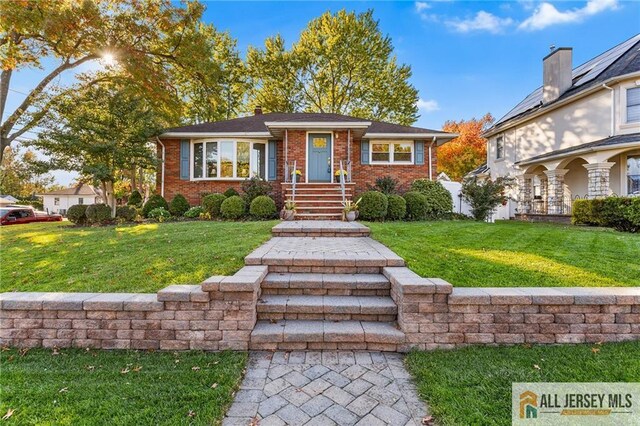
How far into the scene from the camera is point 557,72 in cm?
1407

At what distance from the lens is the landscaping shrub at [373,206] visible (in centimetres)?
880

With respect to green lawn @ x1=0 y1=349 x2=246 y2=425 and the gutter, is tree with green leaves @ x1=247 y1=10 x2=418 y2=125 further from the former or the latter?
green lawn @ x1=0 y1=349 x2=246 y2=425

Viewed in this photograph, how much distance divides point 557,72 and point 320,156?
12.7m

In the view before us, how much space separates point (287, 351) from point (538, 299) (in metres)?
2.50

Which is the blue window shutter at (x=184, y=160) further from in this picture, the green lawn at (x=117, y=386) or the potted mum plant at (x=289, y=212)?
the green lawn at (x=117, y=386)

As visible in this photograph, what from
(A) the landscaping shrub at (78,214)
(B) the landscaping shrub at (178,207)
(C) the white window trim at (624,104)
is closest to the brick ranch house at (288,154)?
(B) the landscaping shrub at (178,207)

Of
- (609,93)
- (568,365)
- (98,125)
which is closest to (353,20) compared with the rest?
(609,93)

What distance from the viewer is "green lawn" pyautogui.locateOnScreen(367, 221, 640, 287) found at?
11.6 feet

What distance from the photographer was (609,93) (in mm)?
11508

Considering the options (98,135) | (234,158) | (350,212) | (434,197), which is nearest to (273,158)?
(234,158)

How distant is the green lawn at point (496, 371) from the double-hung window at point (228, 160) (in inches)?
423

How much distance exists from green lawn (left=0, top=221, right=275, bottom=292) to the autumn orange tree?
23.8 m

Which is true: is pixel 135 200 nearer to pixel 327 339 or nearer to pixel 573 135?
pixel 327 339

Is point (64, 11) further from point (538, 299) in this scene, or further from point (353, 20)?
point (353, 20)
